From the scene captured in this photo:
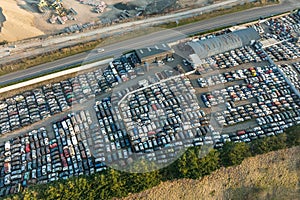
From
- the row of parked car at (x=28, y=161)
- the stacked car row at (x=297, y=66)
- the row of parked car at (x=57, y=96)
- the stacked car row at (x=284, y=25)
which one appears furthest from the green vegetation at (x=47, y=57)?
the stacked car row at (x=297, y=66)

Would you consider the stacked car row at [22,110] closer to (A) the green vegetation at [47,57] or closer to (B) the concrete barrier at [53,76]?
(B) the concrete barrier at [53,76]

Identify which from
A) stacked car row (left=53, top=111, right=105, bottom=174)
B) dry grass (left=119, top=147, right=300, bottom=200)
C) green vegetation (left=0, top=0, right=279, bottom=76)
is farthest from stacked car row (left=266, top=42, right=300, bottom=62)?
stacked car row (left=53, top=111, right=105, bottom=174)

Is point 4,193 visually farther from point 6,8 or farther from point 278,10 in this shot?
point 278,10

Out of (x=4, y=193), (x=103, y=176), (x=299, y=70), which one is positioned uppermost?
(x=299, y=70)

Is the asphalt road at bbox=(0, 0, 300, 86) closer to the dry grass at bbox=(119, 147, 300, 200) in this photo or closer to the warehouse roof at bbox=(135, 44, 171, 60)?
the warehouse roof at bbox=(135, 44, 171, 60)

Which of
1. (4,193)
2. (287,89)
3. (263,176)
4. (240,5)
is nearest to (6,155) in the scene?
(4,193)

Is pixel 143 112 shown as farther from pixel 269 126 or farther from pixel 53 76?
pixel 269 126
